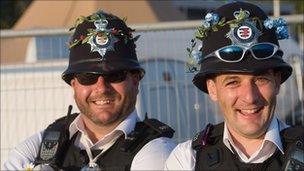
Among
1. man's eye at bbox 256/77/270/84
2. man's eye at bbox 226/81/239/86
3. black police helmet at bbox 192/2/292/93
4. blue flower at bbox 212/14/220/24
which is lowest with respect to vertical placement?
man's eye at bbox 226/81/239/86

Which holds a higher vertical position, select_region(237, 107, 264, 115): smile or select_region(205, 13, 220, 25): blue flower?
select_region(205, 13, 220, 25): blue flower

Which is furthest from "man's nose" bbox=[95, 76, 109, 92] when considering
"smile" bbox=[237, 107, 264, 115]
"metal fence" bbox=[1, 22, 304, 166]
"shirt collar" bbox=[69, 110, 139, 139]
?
"metal fence" bbox=[1, 22, 304, 166]

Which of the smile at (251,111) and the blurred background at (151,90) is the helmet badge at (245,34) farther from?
the blurred background at (151,90)

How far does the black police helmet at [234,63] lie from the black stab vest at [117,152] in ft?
2.16

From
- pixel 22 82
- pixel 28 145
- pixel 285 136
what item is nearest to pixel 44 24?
pixel 22 82

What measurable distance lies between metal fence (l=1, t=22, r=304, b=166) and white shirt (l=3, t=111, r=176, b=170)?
7.31ft

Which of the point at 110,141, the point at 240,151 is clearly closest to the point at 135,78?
the point at 110,141

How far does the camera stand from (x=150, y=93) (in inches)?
255

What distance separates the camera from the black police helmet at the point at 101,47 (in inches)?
155

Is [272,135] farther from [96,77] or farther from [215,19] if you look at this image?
[96,77]

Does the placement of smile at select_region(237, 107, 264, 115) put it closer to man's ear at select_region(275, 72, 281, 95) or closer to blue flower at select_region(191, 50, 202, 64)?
man's ear at select_region(275, 72, 281, 95)

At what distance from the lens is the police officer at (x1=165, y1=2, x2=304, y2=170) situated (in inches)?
124

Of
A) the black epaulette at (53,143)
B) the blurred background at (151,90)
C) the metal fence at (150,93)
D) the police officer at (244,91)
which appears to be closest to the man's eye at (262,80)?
the police officer at (244,91)

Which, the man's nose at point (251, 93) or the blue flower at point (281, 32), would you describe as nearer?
the man's nose at point (251, 93)
